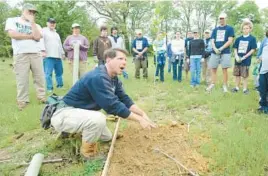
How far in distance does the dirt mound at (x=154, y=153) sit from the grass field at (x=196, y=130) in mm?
181

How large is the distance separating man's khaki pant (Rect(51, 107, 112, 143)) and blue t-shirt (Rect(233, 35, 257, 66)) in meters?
5.25

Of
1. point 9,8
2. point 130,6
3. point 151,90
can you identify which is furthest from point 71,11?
point 151,90

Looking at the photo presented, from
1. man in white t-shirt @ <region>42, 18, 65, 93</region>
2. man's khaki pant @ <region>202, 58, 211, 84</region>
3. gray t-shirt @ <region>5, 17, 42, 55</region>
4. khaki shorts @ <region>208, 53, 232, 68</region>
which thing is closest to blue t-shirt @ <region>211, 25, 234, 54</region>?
khaki shorts @ <region>208, 53, 232, 68</region>

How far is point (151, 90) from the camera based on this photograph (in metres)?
9.02

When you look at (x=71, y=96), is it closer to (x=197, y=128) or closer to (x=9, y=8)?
(x=197, y=128)

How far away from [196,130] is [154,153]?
1191mm

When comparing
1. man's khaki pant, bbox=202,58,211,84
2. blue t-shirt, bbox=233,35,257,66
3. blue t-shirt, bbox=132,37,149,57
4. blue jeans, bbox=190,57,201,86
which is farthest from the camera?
blue t-shirt, bbox=132,37,149,57

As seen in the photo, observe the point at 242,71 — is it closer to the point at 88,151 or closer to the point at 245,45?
the point at 245,45

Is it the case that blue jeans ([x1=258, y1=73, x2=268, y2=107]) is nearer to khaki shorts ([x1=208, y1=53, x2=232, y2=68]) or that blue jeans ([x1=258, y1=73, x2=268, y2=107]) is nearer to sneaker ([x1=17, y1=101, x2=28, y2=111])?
khaki shorts ([x1=208, y1=53, x2=232, y2=68])

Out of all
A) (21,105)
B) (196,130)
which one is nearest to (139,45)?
(21,105)

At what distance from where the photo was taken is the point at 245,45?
7898 mm

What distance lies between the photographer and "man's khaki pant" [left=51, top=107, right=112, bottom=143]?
3.88 meters

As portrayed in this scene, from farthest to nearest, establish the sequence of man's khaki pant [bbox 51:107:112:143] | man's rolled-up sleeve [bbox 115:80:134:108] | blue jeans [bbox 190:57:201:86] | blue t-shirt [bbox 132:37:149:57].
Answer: blue t-shirt [bbox 132:37:149:57], blue jeans [bbox 190:57:201:86], man's rolled-up sleeve [bbox 115:80:134:108], man's khaki pant [bbox 51:107:112:143]

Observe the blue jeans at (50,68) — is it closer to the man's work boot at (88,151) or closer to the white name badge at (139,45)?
the white name badge at (139,45)
